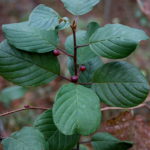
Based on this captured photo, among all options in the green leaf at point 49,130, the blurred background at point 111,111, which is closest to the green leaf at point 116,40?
the green leaf at point 49,130

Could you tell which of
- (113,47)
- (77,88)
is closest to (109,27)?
(113,47)

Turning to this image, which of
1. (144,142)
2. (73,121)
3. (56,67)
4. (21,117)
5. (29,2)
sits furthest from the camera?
(29,2)

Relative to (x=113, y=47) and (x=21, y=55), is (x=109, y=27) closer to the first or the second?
(x=113, y=47)

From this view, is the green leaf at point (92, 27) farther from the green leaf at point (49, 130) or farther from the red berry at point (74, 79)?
the green leaf at point (49, 130)

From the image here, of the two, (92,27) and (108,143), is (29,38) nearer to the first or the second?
(92,27)

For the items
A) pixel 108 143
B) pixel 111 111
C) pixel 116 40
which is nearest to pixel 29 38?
pixel 116 40

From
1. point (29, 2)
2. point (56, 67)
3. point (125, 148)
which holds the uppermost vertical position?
point (56, 67)

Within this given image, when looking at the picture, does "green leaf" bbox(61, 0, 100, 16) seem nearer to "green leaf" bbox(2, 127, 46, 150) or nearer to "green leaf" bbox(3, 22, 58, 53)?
"green leaf" bbox(3, 22, 58, 53)
